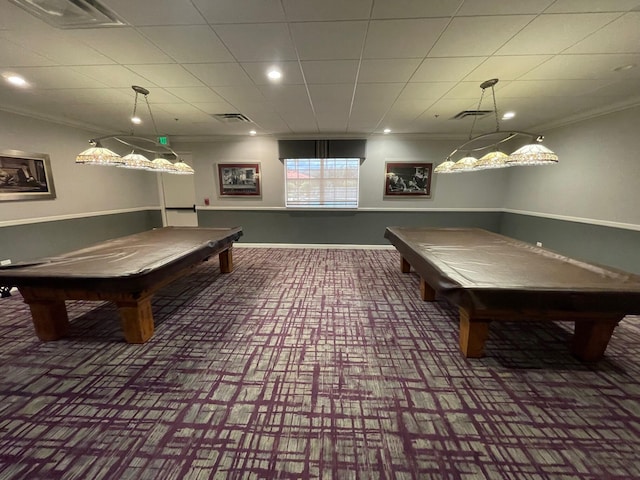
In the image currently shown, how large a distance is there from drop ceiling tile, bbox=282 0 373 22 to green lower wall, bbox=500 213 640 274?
3.02 metres

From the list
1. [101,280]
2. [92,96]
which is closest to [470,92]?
[101,280]

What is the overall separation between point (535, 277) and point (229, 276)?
3.80m

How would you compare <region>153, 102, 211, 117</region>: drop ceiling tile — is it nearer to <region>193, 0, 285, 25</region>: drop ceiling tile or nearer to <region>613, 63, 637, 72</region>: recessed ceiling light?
<region>193, 0, 285, 25</region>: drop ceiling tile

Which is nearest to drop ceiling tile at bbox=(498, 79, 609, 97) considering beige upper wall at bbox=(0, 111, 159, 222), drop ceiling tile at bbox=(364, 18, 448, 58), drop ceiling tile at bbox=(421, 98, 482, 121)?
drop ceiling tile at bbox=(421, 98, 482, 121)

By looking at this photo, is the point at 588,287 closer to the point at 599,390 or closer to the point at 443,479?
the point at 599,390

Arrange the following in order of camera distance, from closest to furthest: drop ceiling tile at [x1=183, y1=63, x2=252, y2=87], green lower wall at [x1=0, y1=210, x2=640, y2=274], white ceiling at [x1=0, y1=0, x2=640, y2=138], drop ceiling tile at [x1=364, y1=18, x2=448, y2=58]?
white ceiling at [x1=0, y1=0, x2=640, y2=138], drop ceiling tile at [x1=364, y1=18, x2=448, y2=58], drop ceiling tile at [x1=183, y1=63, x2=252, y2=87], green lower wall at [x1=0, y1=210, x2=640, y2=274]

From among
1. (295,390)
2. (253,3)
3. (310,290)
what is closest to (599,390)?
(295,390)

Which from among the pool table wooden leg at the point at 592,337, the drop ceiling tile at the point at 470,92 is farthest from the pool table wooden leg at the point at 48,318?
the drop ceiling tile at the point at 470,92

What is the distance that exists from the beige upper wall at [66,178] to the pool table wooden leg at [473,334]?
19.1ft

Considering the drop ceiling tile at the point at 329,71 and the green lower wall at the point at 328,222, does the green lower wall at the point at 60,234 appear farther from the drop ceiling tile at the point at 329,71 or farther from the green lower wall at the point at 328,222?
the drop ceiling tile at the point at 329,71

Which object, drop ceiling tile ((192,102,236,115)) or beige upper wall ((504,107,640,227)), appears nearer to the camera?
beige upper wall ((504,107,640,227))

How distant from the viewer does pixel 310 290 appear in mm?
3488

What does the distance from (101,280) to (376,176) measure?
505 centimetres

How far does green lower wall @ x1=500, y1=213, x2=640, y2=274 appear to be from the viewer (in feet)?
11.0
